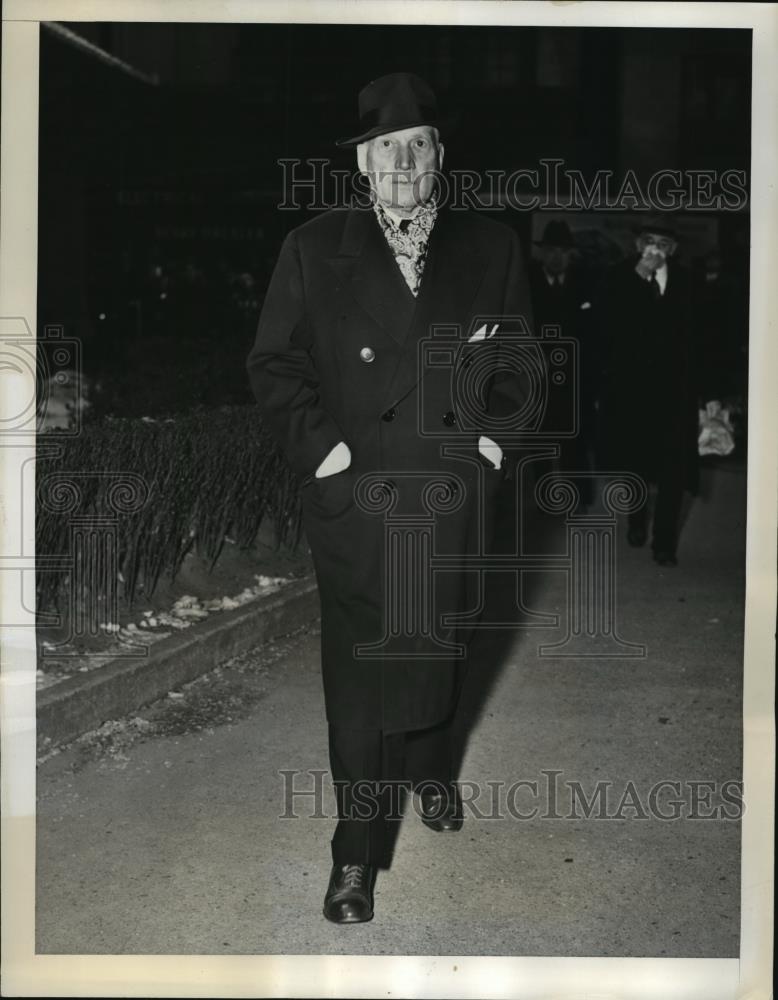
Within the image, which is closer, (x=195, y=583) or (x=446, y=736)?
(x=446, y=736)

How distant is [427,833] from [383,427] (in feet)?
4.86

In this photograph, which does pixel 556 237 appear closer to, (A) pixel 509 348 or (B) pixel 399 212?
(A) pixel 509 348

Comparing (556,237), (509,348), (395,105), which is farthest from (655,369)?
(395,105)

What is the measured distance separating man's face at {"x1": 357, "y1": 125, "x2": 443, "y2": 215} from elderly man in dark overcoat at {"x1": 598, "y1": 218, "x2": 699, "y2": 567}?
537cm

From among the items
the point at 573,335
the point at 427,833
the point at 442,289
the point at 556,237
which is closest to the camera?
the point at 442,289

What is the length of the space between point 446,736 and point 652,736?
1593 mm

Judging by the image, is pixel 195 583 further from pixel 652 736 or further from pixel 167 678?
pixel 652 736

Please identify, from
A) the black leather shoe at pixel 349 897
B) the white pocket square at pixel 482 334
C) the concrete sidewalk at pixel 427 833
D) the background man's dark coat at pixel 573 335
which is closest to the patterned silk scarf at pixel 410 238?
the white pocket square at pixel 482 334

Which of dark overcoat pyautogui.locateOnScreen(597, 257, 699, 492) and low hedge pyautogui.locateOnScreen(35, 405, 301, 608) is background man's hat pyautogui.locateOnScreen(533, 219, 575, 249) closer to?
dark overcoat pyautogui.locateOnScreen(597, 257, 699, 492)

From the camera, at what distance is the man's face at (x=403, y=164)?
3.84m

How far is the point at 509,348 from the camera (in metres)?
4.10

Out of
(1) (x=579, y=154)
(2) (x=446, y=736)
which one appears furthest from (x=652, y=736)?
(1) (x=579, y=154)

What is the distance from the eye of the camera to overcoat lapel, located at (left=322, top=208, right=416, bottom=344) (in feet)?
13.0

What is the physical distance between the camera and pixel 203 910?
405 centimetres
